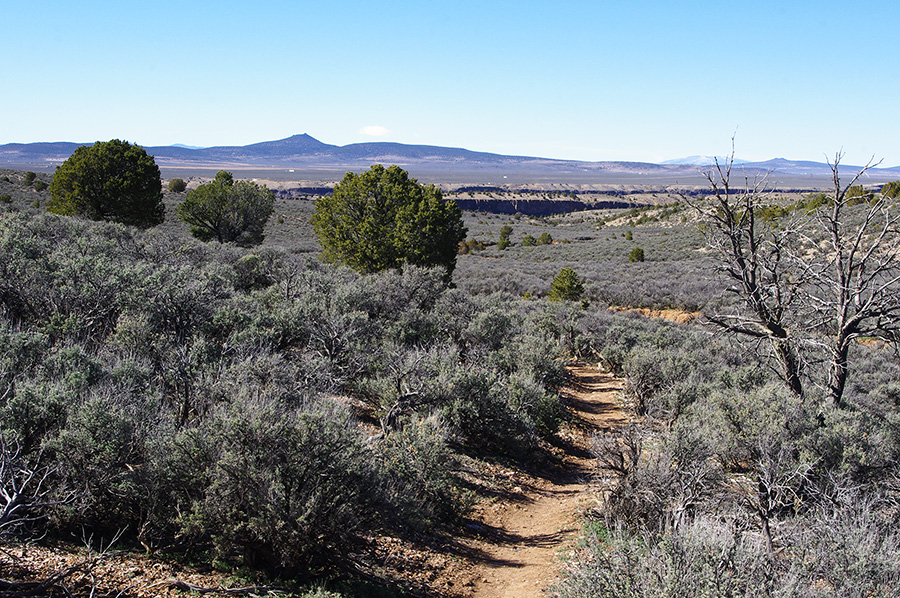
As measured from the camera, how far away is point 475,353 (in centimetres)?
1270

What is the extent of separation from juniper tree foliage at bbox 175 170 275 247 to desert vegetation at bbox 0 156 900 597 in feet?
55.1

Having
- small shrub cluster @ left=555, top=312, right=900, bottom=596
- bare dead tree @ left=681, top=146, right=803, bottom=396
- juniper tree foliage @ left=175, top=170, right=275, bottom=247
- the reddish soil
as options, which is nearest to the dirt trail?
the reddish soil

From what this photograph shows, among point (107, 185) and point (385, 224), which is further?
point (107, 185)

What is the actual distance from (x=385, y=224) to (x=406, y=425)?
52.6ft

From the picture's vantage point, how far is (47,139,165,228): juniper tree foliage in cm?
2798

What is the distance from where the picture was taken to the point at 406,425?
8594 millimetres

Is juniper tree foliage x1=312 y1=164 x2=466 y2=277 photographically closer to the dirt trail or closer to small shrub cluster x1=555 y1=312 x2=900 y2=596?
Result: small shrub cluster x1=555 y1=312 x2=900 y2=596

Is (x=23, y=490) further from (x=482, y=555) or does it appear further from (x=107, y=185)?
(x=107, y=185)

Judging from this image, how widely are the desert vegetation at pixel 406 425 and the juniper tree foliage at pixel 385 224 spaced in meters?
7.57

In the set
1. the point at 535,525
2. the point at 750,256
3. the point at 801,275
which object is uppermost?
the point at 750,256

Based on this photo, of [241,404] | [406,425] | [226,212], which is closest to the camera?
[241,404]

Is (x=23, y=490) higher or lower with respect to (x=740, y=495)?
higher

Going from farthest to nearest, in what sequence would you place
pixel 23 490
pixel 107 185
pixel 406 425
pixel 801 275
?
pixel 107 185, pixel 406 425, pixel 801 275, pixel 23 490

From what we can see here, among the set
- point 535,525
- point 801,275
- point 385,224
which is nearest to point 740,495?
point 535,525
